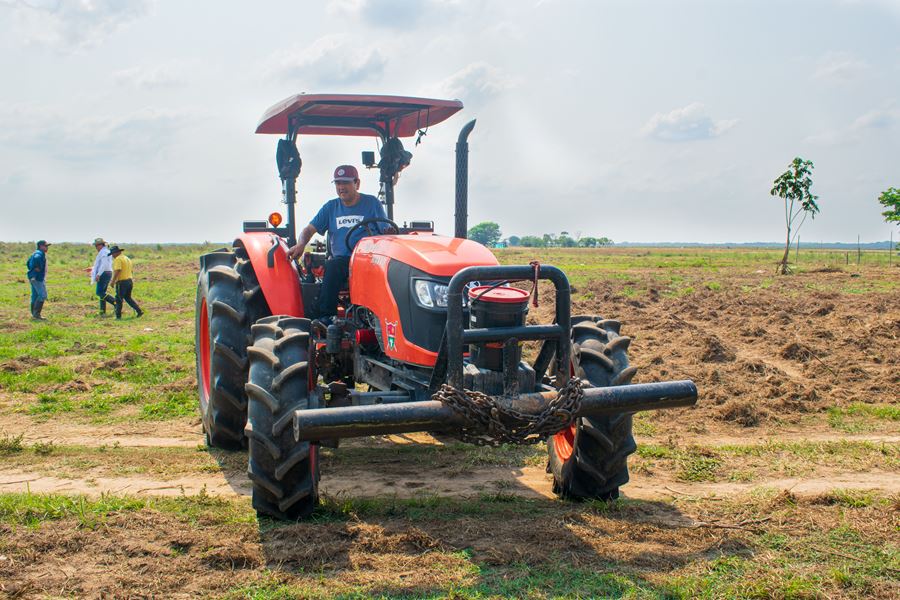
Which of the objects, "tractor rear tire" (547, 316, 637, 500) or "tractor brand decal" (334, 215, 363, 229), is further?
"tractor brand decal" (334, 215, 363, 229)

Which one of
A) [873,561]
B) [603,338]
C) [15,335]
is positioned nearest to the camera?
[873,561]

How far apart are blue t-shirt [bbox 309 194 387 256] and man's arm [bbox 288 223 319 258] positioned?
50 mm

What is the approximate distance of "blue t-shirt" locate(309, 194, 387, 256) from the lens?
6473 millimetres

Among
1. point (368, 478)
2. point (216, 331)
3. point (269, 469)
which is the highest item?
point (216, 331)

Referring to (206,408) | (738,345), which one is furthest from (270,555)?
(738,345)

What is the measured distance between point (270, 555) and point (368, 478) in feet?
5.70

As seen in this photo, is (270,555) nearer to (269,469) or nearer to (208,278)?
(269,469)

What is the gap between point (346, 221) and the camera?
6535mm

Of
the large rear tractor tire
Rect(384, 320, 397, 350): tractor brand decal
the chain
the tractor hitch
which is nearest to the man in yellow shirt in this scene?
the large rear tractor tire

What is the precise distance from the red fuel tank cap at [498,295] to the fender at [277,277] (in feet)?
6.38

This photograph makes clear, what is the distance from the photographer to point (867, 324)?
12609 millimetres

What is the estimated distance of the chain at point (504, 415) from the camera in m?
4.23

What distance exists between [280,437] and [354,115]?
3396mm

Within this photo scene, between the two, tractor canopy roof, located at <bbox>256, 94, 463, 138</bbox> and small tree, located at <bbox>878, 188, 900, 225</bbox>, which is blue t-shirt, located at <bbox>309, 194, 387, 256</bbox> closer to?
tractor canopy roof, located at <bbox>256, 94, 463, 138</bbox>
